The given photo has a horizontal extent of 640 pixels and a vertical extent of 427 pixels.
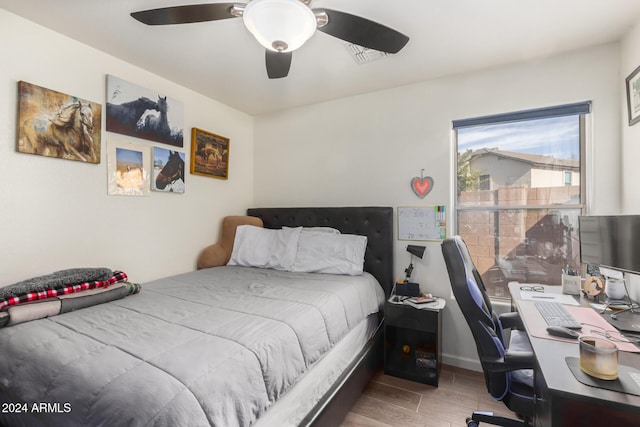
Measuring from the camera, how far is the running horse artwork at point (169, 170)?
2541mm

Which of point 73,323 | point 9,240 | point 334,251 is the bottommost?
point 73,323

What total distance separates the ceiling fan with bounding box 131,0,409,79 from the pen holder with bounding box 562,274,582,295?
70.9 inches

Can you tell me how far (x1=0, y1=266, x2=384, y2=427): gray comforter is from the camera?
90 cm

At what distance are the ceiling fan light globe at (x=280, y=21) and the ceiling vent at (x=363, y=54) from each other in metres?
0.88

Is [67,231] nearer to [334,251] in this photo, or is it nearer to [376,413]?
[334,251]

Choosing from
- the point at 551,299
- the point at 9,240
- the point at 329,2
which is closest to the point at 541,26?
the point at 329,2

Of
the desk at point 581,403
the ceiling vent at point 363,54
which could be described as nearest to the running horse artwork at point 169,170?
the ceiling vent at point 363,54

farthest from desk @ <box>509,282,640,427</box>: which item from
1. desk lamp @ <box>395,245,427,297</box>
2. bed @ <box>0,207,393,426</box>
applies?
desk lamp @ <box>395,245,427,297</box>

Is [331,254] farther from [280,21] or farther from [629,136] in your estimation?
[629,136]

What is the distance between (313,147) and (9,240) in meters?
2.46

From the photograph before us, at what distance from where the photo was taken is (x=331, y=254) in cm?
262

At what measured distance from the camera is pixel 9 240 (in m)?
1.76

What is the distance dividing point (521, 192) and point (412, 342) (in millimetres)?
1528

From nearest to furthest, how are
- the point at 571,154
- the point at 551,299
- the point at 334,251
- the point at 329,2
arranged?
1. the point at 329,2
2. the point at 551,299
3. the point at 571,154
4. the point at 334,251
